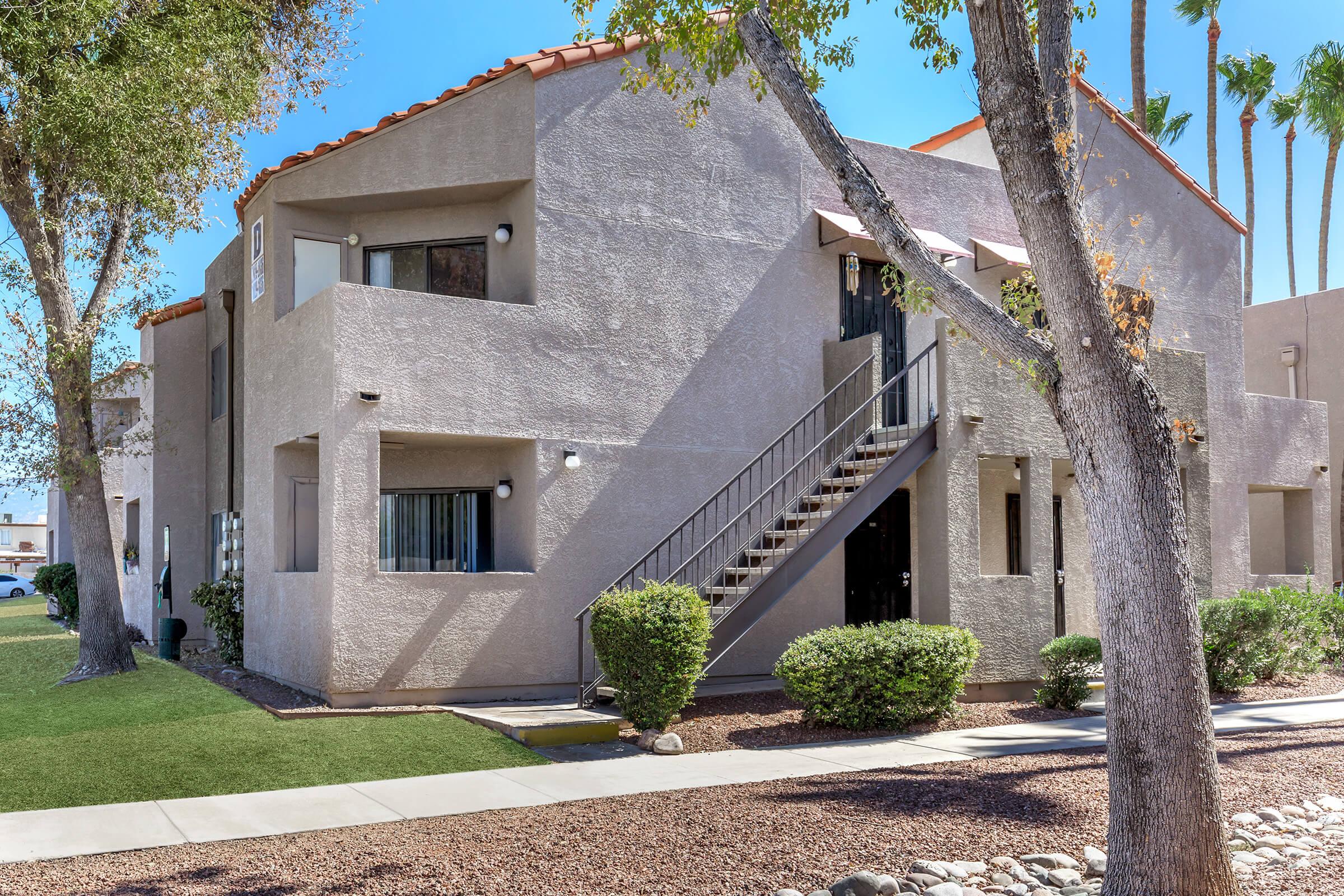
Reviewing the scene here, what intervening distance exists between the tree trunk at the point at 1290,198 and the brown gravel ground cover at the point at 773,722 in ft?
93.4

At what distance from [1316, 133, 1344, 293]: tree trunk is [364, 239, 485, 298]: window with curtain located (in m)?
28.5

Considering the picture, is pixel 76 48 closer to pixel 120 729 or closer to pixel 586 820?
pixel 120 729

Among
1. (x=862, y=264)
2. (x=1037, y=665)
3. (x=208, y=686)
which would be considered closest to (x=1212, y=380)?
(x=862, y=264)

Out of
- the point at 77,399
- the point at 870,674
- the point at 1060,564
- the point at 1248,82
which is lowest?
the point at 870,674

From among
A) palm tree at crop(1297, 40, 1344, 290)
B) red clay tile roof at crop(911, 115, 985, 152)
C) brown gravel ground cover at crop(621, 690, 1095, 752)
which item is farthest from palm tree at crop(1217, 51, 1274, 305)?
brown gravel ground cover at crop(621, 690, 1095, 752)

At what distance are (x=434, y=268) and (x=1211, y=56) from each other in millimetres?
26431

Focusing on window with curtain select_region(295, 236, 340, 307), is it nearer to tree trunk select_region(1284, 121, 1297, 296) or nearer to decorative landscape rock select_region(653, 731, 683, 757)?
decorative landscape rock select_region(653, 731, 683, 757)

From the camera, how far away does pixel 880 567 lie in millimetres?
14062

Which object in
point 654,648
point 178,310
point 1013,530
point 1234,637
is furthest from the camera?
point 178,310

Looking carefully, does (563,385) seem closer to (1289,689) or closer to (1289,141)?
(1289,689)

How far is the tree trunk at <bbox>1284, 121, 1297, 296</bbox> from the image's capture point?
33.3 metres

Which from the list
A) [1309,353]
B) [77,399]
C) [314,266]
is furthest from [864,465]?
[1309,353]

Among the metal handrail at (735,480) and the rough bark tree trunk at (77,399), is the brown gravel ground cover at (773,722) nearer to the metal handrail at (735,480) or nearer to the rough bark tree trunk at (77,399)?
the metal handrail at (735,480)

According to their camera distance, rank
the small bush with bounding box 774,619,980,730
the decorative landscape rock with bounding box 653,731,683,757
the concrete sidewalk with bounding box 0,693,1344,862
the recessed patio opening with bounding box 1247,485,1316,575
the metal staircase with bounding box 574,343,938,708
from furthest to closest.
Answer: the recessed patio opening with bounding box 1247,485,1316,575, the metal staircase with bounding box 574,343,938,708, the small bush with bounding box 774,619,980,730, the decorative landscape rock with bounding box 653,731,683,757, the concrete sidewalk with bounding box 0,693,1344,862
